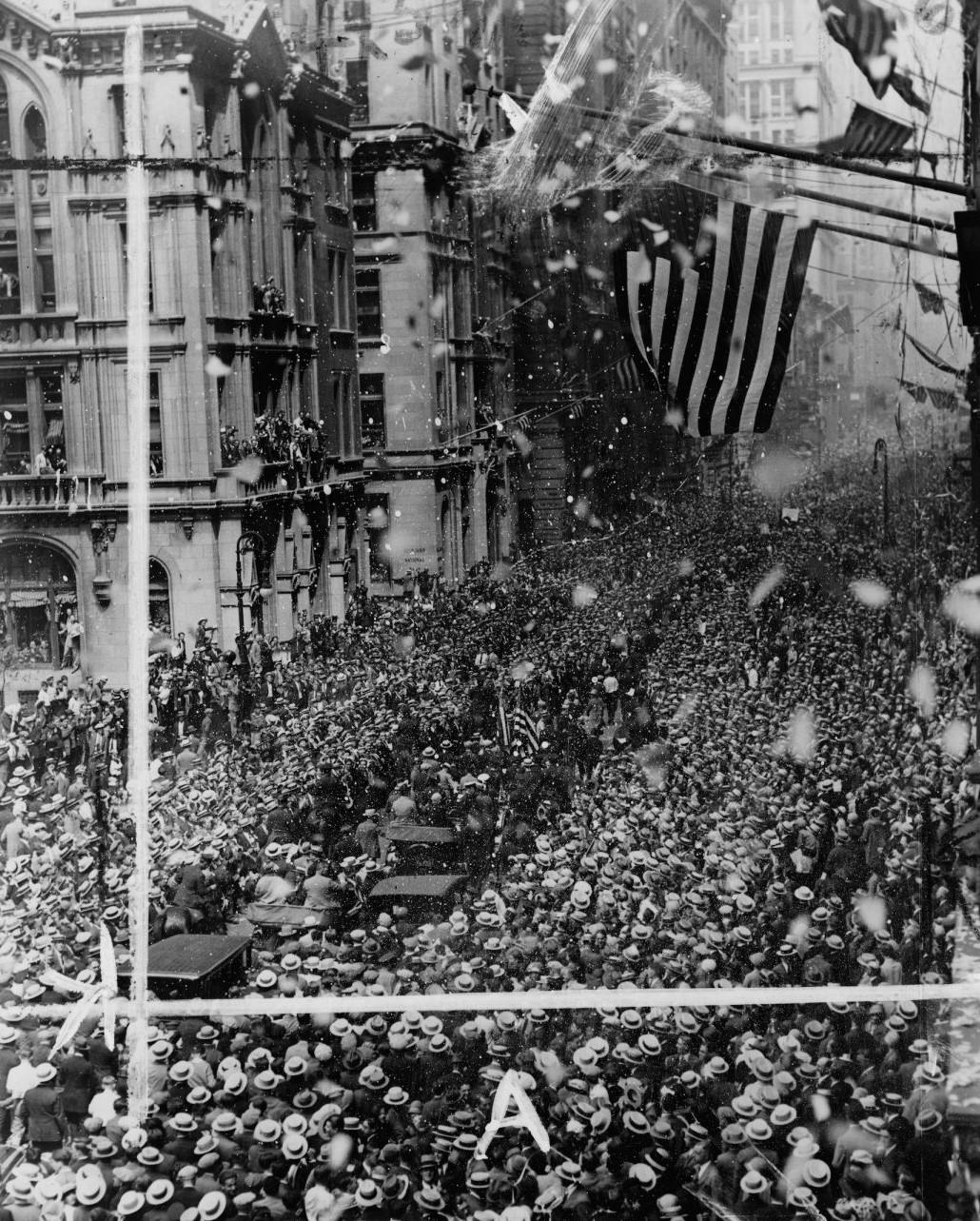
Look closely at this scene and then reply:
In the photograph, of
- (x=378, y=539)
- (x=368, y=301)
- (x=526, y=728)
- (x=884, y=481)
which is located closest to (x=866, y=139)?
(x=884, y=481)

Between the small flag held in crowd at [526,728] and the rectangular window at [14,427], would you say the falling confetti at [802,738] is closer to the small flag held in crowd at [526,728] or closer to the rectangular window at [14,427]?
the small flag held in crowd at [526,728]

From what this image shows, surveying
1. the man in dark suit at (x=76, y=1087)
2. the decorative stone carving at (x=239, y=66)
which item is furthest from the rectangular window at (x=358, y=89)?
the man in dark suit at (x=76, y=1087)

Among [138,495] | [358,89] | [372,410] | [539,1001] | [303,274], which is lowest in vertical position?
[539,1001]

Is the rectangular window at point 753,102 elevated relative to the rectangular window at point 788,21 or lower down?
lower down

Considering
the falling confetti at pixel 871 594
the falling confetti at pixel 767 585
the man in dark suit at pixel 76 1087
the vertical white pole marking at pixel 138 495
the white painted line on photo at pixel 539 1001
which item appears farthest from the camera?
the falling confetti at pixel 871 594

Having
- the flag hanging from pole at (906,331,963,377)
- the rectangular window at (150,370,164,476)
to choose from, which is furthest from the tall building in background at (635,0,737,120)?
the rectangular window at (150,370,164,476)

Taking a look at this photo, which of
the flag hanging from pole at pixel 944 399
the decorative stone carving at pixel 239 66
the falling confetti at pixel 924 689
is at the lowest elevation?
the falling confetti at pixel 924 689

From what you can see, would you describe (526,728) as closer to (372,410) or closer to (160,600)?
(372,410)
